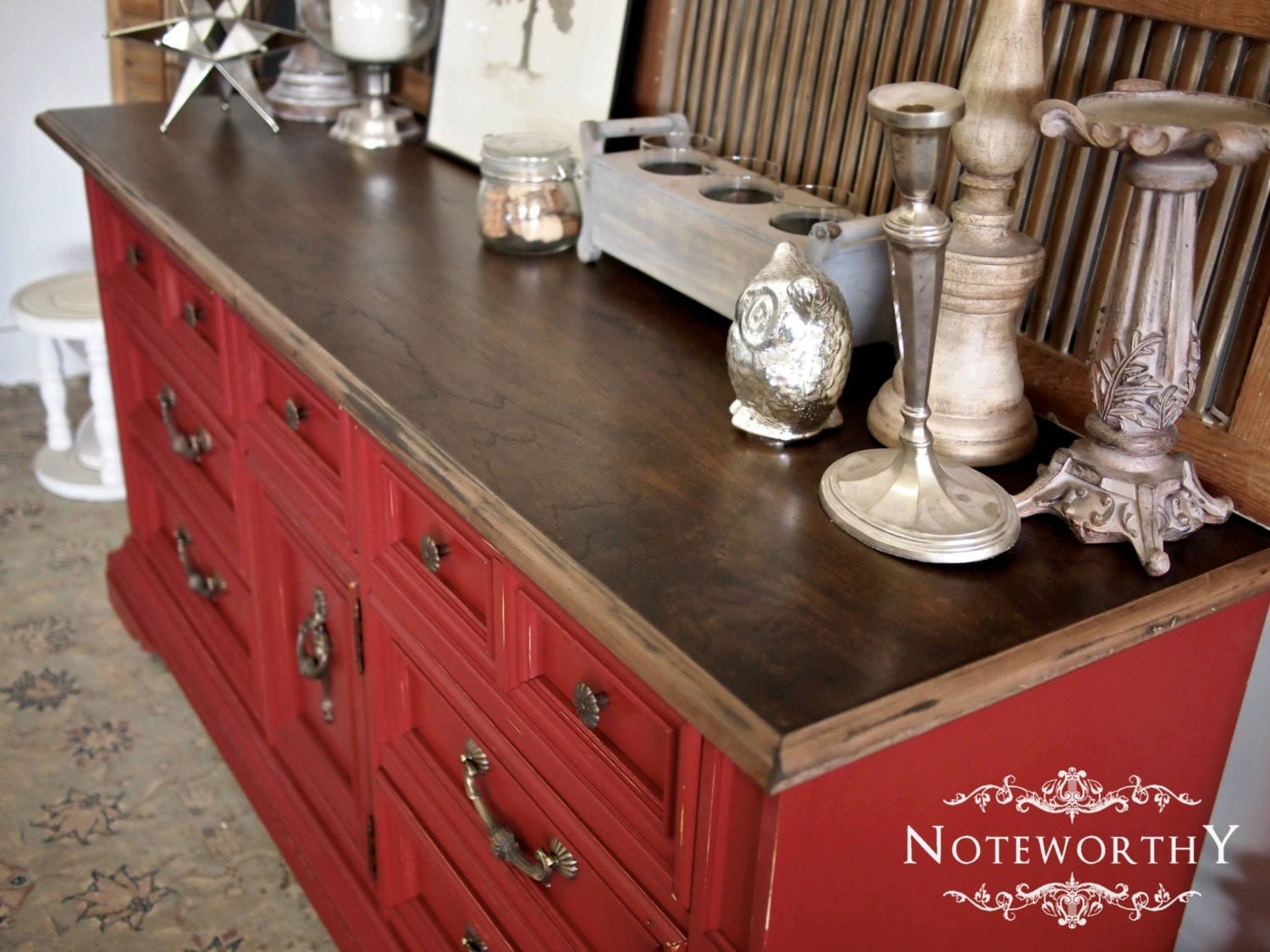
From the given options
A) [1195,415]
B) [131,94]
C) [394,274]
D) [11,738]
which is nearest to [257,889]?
[11,738]

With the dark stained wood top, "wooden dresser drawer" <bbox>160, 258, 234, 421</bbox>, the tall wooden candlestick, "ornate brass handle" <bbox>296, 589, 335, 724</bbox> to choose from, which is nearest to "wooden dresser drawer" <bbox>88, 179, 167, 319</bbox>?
"wooden dresser drawer" <bbox>160, 258, 234, 421</bbox>

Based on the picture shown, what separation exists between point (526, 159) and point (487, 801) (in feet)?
2.29

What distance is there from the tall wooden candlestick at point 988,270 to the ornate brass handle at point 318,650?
0.71 meters

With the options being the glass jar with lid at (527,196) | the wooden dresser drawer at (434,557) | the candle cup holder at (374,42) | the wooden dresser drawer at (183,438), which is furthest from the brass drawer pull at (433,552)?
the candle cup holder at (374,42)

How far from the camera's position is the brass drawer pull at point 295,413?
1357mm

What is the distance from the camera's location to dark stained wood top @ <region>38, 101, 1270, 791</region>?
75 centimetres

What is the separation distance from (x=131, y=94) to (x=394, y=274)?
1.79 metres

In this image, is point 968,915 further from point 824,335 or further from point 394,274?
point 394,274

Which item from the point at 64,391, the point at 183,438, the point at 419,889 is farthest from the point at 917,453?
the point at 64,391

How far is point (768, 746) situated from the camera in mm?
688

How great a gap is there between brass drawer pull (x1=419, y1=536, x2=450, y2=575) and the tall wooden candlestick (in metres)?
0.38

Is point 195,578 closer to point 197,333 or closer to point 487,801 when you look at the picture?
point 197,333

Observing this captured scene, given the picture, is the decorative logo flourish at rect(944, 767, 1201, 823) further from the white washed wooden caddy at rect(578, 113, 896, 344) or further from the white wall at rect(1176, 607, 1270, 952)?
the white washed wooden caddy at rect(578, 113, 896, 344)

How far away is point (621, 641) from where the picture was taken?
79 cm
